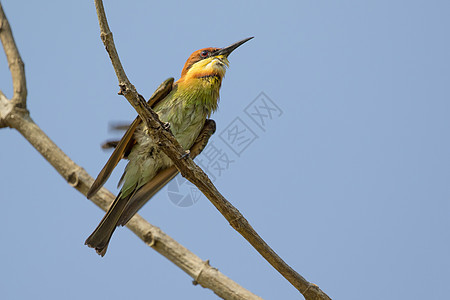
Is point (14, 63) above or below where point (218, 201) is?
above

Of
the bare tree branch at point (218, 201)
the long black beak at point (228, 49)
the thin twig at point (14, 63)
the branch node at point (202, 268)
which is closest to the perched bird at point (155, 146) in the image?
the long black beak at point (228, 49)

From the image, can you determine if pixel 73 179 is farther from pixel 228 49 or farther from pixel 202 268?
pixel 228 49

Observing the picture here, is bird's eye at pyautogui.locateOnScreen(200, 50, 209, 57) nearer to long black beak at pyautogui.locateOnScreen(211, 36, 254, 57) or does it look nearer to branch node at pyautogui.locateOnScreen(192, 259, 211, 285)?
long black beak at pyautogui.locateOnScreen(211, 36, 254, 57)

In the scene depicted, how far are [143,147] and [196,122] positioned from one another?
0.47 metres

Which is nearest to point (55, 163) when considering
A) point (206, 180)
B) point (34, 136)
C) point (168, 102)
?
point (34, 136)

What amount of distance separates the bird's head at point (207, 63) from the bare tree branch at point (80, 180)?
1.19 metres

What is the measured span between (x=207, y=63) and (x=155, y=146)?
901mm

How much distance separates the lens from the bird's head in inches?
167

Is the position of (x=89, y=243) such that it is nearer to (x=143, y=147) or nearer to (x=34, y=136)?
(x=143, y=147)

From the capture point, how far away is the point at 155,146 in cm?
397

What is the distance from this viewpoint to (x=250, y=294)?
143 inches

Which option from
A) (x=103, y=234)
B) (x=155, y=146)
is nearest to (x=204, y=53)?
(x=155, y=146)

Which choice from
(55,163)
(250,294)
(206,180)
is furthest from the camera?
(55,163)

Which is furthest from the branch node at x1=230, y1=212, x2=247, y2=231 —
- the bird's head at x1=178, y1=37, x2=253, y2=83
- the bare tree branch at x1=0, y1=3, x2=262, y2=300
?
the bird's head at x1=178, y1=37, x2=253, y2=83
